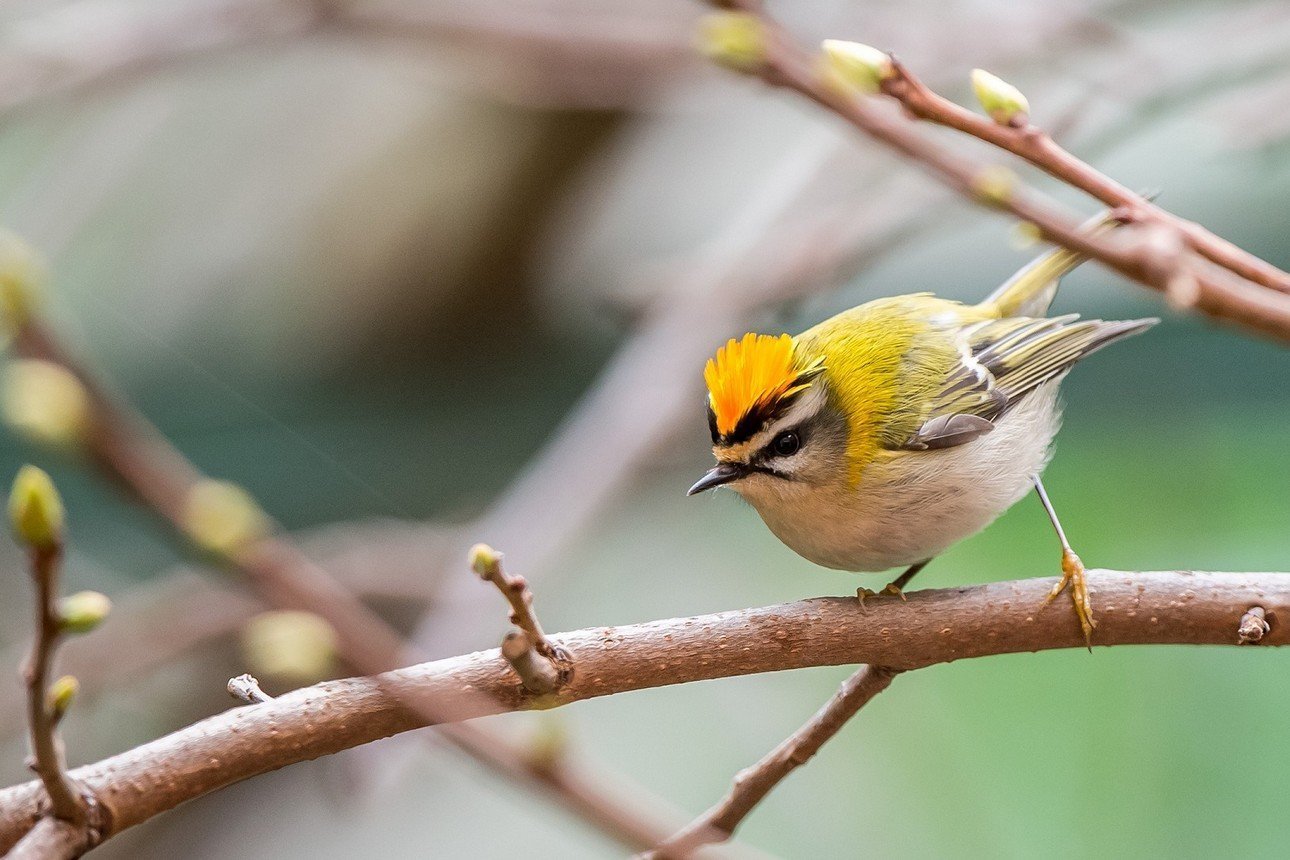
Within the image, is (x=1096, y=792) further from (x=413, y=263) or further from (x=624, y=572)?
(x=413, y=263)

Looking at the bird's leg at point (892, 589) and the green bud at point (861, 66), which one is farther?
the bird's leg at point (892, 589)

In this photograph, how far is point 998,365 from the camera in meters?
1.91

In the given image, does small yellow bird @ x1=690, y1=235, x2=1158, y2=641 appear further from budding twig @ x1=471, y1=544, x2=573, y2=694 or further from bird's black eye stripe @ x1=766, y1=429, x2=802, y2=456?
budding twig @ x1=471, y1=544, x2=573, y2=694

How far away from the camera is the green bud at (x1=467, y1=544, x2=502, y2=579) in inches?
32.0

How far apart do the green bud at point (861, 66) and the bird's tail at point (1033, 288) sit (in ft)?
3.88

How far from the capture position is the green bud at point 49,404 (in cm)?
84

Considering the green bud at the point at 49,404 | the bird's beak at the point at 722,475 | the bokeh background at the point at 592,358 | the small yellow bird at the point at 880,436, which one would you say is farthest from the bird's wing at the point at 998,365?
the green bud at the point at 49,404

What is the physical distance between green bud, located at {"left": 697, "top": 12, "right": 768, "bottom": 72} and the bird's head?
62 cm

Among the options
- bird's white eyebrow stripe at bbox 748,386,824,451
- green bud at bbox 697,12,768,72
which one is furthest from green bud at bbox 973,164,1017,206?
bird's white eyebrow stripe at bbox 748,386,824,451

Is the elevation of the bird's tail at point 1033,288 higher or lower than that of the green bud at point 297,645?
higher

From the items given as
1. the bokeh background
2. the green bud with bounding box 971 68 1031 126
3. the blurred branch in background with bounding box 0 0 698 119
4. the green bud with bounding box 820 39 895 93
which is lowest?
the bokeh background

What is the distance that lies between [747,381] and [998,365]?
0.50 meters

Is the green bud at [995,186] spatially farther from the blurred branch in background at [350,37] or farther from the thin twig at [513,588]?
the blurred branch in background at [350,37]

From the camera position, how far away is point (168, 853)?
3289 millimetres
